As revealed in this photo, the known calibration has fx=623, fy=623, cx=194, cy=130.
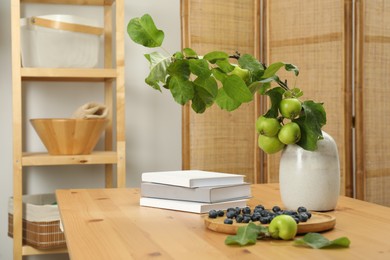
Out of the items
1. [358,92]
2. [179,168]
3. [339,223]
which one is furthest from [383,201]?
[339,223]

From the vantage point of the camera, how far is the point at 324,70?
2.89 metres

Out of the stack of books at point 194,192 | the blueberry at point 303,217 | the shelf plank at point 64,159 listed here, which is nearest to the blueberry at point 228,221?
the blueberry at point 303,217

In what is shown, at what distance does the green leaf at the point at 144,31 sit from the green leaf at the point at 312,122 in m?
0.36

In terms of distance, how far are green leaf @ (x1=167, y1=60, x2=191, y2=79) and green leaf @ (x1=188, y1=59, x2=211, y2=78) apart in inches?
0.6

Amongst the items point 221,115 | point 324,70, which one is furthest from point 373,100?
point 221,115

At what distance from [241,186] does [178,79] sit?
40 cm

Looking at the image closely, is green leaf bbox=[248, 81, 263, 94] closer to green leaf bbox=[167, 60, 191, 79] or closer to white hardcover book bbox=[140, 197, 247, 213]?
green leaf bbox=[167, 60, 191, 79]

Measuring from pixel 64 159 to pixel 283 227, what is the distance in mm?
1674

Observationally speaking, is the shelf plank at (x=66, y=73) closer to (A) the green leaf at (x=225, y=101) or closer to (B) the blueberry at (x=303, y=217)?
(A) the green leaf at (x=225, y=101)

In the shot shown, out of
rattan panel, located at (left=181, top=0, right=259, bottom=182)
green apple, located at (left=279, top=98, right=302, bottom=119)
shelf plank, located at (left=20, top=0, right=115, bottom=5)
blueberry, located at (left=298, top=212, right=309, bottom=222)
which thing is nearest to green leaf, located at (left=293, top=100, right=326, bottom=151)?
green apple, located at (left=279, top=98, right=302, bottom=119)

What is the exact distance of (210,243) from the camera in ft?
3.58

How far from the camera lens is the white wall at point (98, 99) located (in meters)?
2.93

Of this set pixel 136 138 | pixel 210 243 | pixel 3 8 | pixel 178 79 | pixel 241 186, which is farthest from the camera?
pixel 136 138

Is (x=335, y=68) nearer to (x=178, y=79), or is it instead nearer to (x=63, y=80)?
(x=63, y=80)
